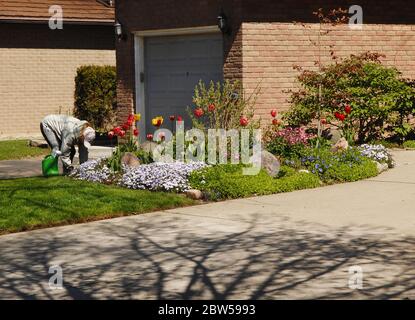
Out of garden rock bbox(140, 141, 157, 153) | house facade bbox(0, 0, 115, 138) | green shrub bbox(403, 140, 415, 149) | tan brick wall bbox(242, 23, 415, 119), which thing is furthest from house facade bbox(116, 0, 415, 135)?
house facade bbox(0, 0, 115, 138)

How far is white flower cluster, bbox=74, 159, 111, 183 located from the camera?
14.5 metres

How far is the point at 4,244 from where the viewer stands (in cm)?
1020

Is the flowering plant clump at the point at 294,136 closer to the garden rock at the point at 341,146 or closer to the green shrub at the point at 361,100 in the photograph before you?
the garden rock at the point at 341,146

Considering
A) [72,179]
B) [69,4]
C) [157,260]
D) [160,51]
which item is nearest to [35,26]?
[69,4]

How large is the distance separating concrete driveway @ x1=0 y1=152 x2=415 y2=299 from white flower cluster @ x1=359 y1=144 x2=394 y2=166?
282 centimetres

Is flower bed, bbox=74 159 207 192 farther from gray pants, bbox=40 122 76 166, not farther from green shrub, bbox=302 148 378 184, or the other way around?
Result: green shrub, bbox=302 148 378 184

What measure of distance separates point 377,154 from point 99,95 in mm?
12536

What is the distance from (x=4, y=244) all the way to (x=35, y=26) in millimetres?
17652

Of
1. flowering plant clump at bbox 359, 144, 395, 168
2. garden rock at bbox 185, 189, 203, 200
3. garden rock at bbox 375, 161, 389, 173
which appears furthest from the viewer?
flowering plant clump at bbox 359, 144, 395, 168

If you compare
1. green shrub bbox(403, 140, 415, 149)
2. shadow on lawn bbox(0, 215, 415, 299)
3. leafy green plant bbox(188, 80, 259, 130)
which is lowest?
shadow on lawn bbox(0, 215, 415, 299)

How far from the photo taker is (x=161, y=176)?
13672 millimetres

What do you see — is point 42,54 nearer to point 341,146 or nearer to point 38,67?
point 38,67

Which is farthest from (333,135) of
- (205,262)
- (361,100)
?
(205,262)
